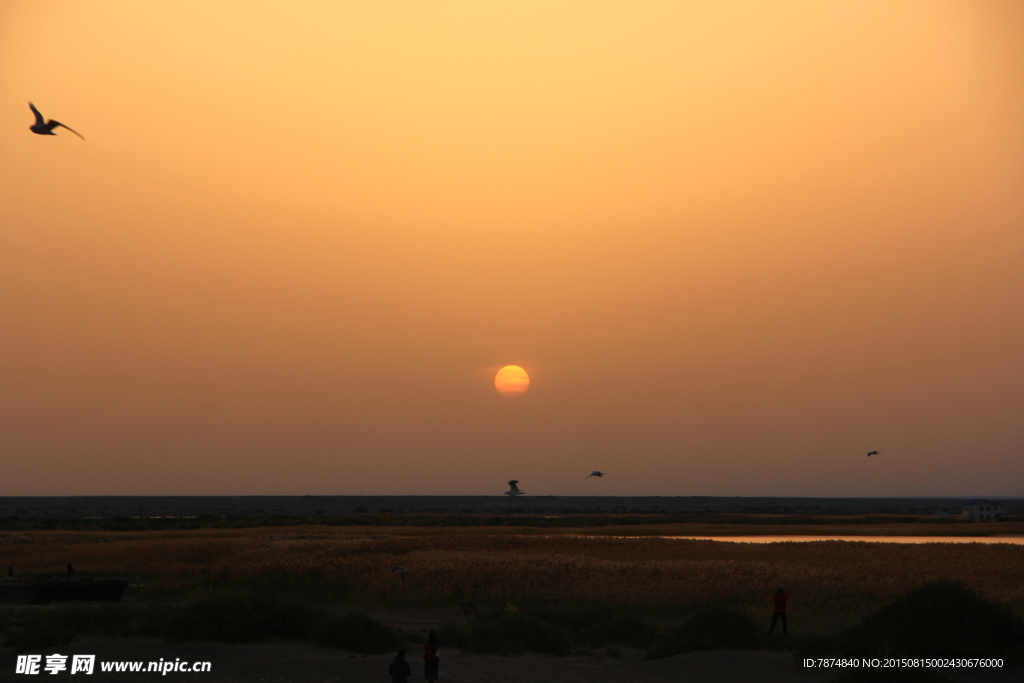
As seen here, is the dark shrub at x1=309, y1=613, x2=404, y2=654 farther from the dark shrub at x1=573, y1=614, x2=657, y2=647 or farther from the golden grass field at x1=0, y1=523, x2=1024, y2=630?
the golden grass field at x1=0, y1=523, x2=1024, y2=630

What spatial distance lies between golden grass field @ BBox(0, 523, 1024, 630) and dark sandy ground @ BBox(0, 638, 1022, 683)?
25.2ft

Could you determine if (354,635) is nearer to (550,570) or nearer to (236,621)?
(236,621)

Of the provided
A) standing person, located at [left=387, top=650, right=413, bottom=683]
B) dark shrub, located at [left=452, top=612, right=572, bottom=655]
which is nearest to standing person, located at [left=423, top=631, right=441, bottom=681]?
standing person, located at [left=387, top=650, right=413, bottom=683]

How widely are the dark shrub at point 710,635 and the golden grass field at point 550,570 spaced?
5392 mm

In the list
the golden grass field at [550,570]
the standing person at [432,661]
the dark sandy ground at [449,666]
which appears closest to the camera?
the standing person at [432,661]

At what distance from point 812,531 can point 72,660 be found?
92204mm

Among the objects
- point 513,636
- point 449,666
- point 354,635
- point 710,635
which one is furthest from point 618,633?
point 354,635

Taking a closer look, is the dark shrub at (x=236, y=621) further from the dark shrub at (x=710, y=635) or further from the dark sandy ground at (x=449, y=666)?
the dark shrub at (x=710, y=635)

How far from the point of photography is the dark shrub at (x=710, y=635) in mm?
24031

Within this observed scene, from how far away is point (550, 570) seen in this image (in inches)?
1635

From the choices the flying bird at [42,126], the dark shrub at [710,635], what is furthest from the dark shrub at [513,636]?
the flying bird at [42,126]

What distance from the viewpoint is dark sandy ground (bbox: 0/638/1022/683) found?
20.9 meters

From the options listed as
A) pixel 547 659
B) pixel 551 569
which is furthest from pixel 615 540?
pixel 547 659

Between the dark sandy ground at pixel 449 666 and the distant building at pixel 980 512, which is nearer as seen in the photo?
the dark sandy ground at pixel 449 666
